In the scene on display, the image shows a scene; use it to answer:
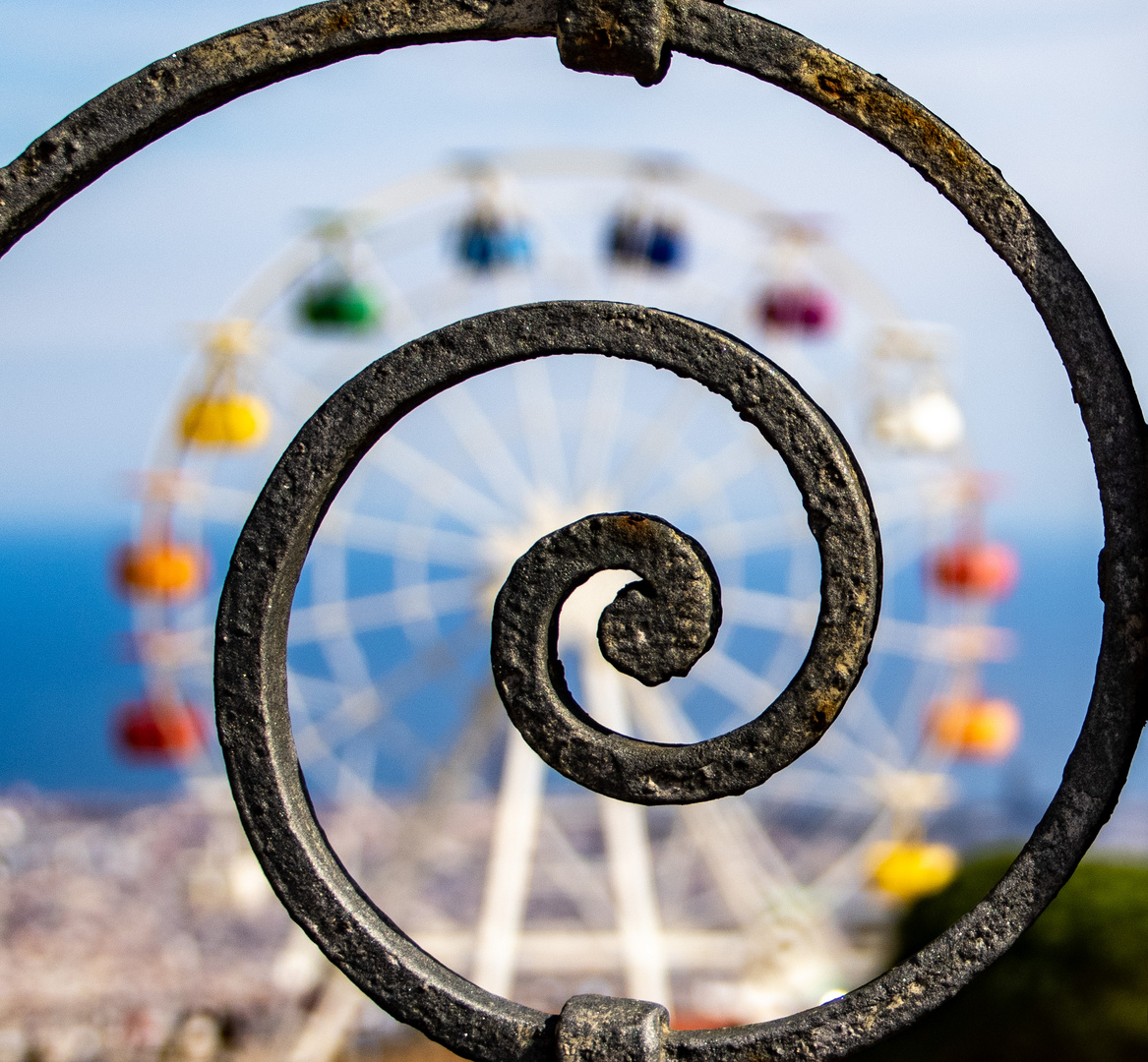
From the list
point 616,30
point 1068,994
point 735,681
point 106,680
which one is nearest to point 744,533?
point 735,681

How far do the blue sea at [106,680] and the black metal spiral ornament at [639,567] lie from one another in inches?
700

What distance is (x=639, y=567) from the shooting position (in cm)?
59

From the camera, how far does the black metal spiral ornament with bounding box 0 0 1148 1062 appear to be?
555 mm

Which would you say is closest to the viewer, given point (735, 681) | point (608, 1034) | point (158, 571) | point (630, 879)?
point (608, 1034)

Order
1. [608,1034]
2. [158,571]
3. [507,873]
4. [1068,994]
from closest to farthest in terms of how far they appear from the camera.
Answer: [608,1034]
[1068,994]
[507,873]
[158,571]

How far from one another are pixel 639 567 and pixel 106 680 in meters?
40.2

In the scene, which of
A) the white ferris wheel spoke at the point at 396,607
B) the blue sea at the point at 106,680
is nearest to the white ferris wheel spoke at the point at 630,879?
the white ferris wheel spoke at the point at 396,607

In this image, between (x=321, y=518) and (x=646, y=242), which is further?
(x=646, y=242)

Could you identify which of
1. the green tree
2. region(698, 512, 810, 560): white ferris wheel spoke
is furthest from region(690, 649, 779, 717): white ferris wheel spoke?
the green tree

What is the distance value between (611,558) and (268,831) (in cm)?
19

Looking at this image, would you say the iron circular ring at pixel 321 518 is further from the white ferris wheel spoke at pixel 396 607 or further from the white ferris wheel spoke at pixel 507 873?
the white ferris wheel spoke at pixel 396 607

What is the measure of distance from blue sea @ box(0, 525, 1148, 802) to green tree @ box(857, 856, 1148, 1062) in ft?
51.6

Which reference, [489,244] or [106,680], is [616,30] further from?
[106,680]

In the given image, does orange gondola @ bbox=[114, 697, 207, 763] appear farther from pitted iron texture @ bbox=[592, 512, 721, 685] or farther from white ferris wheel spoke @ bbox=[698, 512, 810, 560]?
pitted iron texture @ bbox=[592, 512, 721, 685]
